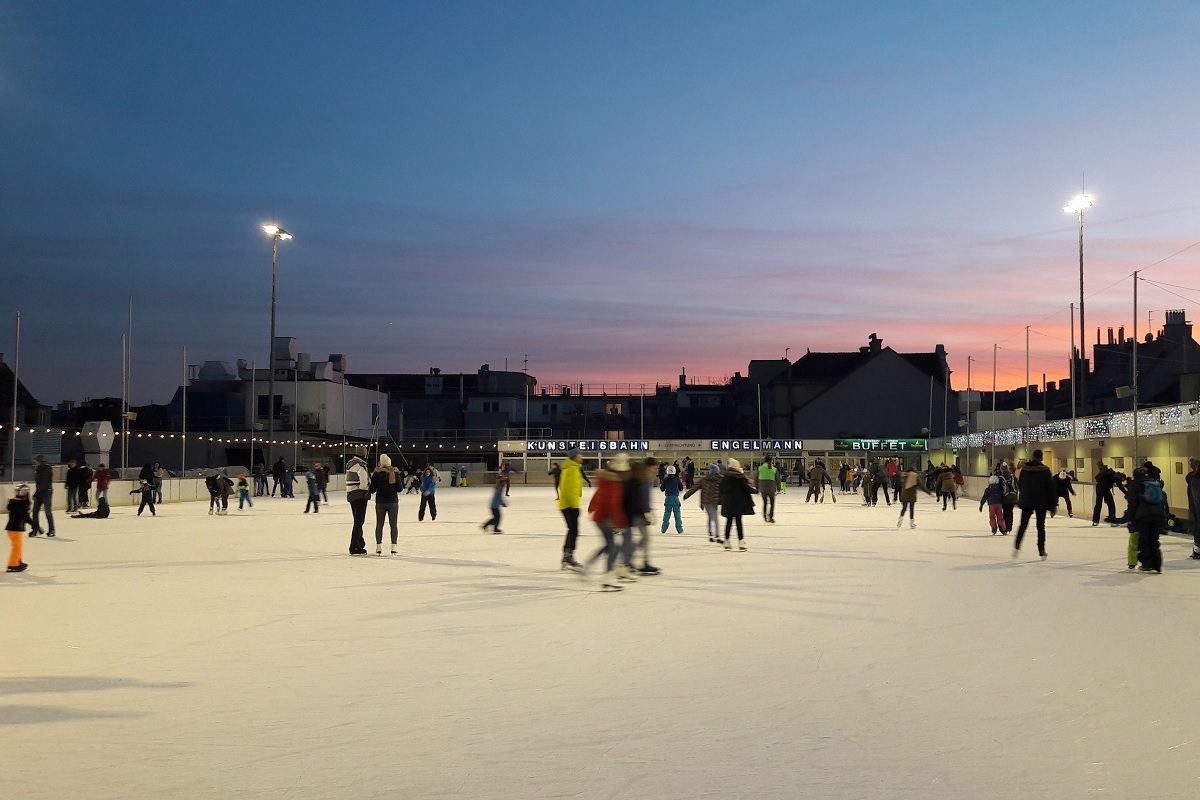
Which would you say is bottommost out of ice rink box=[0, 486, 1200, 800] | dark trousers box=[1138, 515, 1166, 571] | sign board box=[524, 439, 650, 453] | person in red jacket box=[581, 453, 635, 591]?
ice rink box=[0, 486, 1200, 800]

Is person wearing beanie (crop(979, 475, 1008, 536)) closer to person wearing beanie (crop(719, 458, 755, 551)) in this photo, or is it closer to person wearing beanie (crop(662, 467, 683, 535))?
person wearing beanie (crop(662, 467, 683, 535))

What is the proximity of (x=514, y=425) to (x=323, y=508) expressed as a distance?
6192cm

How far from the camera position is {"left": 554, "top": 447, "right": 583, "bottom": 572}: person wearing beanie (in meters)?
14.5

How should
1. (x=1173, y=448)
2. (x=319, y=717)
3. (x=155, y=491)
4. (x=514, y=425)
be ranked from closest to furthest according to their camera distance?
(x=319, y=717) < (x=1173, y=448) < (x=155, y=491) < (x=514, y=425)

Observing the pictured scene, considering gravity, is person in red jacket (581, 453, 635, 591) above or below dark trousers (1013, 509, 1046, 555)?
above

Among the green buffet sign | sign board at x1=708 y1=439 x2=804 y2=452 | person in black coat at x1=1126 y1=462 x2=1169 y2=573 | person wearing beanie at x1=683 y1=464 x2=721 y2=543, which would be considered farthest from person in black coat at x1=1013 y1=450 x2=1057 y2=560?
the green buffet sign

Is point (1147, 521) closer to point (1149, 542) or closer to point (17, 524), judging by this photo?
point (1149, 542)

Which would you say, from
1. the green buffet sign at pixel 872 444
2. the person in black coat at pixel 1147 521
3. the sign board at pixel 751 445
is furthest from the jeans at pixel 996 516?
the green buffet sign at pixel 872 444

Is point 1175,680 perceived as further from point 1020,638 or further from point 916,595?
point 916,595

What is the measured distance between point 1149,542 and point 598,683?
9.90m

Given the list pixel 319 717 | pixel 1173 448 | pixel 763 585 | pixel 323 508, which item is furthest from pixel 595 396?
pixel 319 717

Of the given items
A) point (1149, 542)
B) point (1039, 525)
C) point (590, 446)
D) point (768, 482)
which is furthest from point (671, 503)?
point (590, 446)

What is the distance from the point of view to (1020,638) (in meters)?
9.04

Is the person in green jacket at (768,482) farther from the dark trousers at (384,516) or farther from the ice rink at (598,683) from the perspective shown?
the dark trousers at (384,516)
